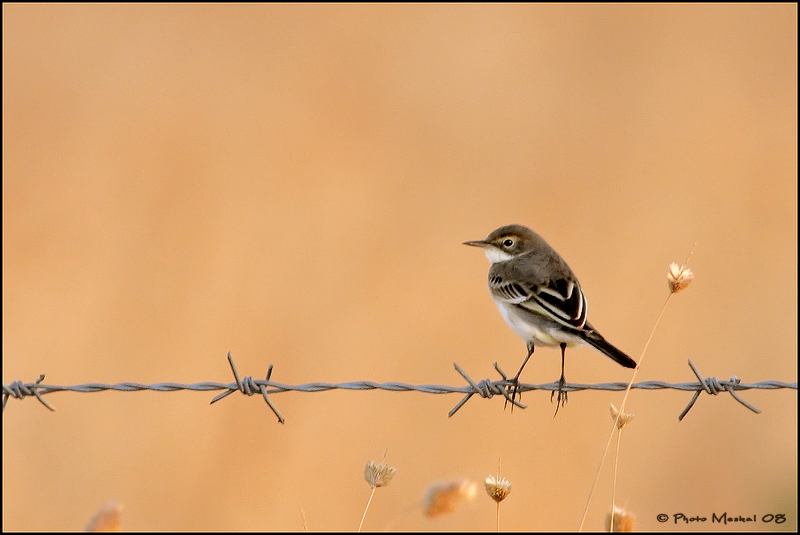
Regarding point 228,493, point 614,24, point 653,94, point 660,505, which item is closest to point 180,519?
point 228,493

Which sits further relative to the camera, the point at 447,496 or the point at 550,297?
the point at 550,297

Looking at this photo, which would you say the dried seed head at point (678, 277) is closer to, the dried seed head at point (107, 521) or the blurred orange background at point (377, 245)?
the dried seed head at point (107, 521)

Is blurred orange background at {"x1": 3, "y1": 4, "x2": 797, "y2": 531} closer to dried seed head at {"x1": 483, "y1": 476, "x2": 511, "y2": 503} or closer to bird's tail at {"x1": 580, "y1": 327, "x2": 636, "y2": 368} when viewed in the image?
bird's tail at {"x1": 580, "y1": 327, "x2": 636, "y2": 368}

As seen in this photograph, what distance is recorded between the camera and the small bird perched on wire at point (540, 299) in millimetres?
5586

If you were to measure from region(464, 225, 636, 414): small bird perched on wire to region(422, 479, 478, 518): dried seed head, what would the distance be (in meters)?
0.63

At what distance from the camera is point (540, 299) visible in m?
6.02

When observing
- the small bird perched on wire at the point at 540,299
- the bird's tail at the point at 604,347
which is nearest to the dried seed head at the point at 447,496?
the small bird perched on wire at the point at 540,299

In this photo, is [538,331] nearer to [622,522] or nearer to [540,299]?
[540,299]

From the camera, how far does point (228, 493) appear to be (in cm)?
962

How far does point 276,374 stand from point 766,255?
24.0 feet

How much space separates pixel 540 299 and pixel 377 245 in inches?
252

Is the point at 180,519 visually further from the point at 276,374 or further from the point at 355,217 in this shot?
the point at 355,217

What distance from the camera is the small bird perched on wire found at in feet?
18.3

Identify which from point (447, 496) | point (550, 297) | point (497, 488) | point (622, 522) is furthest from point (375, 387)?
point (550, 297)
